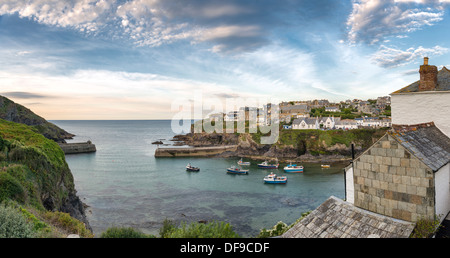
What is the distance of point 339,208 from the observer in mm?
9367

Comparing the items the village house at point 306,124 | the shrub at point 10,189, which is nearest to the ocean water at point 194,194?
the shrub at point 10,189

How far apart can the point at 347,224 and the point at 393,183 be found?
6.50ft

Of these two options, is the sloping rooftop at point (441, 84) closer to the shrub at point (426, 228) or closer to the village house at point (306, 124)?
the shrub at point (426, 228)

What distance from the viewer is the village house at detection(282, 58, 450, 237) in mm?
7715

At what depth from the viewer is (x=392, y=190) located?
827 cm

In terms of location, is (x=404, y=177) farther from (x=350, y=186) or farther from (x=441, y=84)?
(x=441, y=84)

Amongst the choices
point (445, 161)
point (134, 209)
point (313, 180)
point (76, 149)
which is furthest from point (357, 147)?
point (76, 149)

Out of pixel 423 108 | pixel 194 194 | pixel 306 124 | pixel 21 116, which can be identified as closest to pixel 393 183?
pixel 423 108

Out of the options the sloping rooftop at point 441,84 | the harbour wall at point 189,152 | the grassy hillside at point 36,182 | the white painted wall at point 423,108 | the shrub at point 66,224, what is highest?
the sloping rooftop at point 441,84

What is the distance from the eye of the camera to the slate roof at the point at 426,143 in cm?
803

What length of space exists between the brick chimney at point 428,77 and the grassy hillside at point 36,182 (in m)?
17.1

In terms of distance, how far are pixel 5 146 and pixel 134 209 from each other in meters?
17.1
